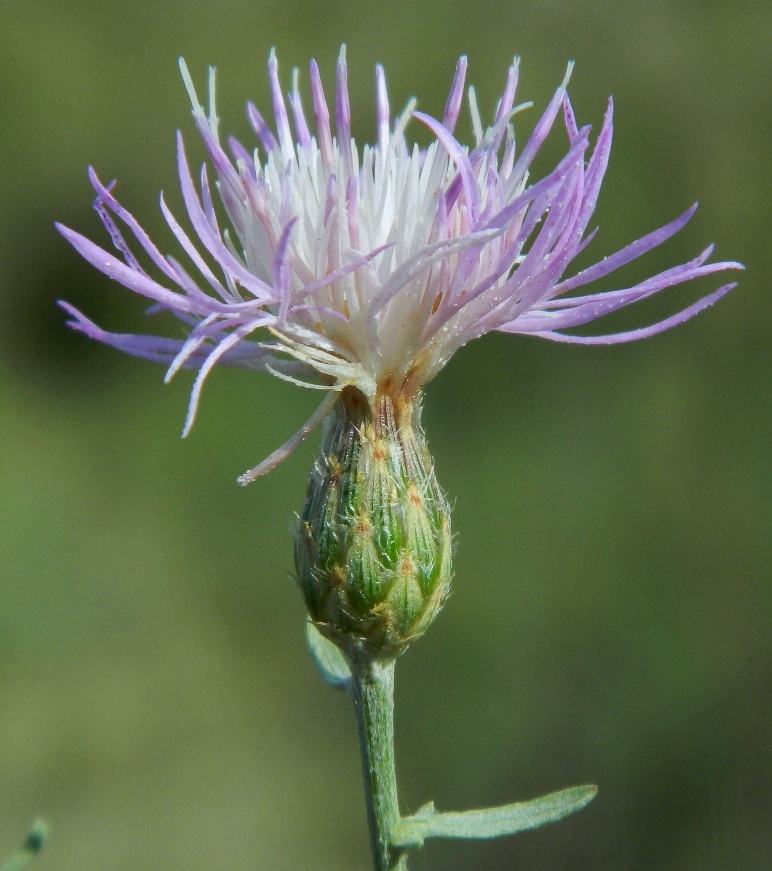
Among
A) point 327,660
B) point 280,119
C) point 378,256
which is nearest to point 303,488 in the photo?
point 327,660

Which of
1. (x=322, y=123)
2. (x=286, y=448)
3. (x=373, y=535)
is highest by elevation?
(x=322, y=123)

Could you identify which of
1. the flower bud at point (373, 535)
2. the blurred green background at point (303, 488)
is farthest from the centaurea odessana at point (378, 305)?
the blurred green background at point (303, 488)

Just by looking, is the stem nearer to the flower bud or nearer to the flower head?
the flower bud

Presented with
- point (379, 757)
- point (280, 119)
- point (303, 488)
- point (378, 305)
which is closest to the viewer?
point (378, 305)

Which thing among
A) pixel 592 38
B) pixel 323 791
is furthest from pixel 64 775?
pixel 592 38

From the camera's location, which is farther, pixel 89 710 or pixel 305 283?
pixel 89 710

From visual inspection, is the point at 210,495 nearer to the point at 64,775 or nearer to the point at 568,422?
the point at 64,775

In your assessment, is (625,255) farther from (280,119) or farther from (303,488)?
(303,488)

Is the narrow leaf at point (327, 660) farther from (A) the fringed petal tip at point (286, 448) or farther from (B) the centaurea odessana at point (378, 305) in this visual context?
(A) the fringed petal tip at point (286, 448)
